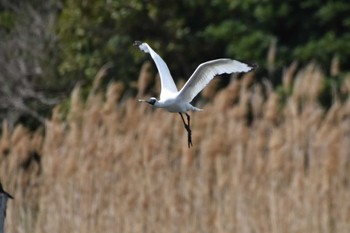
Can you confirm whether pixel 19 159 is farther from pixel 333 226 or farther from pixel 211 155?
pixel 333 226

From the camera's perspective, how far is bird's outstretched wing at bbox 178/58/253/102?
4773mm

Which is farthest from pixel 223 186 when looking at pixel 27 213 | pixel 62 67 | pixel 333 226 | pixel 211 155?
pixel 62 67

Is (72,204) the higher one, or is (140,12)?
(140,12)

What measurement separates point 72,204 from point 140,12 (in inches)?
225

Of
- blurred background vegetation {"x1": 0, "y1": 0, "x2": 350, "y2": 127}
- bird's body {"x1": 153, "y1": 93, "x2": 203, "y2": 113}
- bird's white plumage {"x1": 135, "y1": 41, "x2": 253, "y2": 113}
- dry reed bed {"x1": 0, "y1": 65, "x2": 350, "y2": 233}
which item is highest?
blurred background vegetation {"x1": 0, "y1": 0, "x2": 350, "y2": 127}

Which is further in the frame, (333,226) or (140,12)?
(140,12)

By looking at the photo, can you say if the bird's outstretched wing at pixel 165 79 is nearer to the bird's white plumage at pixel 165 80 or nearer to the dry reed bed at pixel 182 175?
the bird's white plumage at pixel 165 80

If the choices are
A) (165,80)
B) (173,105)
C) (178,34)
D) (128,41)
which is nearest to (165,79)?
(165,80)

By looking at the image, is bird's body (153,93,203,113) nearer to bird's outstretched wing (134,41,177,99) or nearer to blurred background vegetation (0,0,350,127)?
bird's outstretched wing (134,41,177,99)

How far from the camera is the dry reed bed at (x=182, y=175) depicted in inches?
359

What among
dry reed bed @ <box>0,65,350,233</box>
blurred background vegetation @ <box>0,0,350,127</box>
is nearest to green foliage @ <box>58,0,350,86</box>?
blurred background vegetation @ <box>0,0,350,127</box>

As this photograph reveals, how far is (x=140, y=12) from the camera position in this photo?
14.6 m

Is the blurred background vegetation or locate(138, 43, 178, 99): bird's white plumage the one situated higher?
the blurred background vegetation

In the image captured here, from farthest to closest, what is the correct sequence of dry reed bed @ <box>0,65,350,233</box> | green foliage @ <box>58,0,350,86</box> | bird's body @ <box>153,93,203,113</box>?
green foliage @ <box>58,0,350,86</box> → dry reed bed @ <box>0,65,350,233</box> → bird's body @ <box>153,93,203,113</box>
